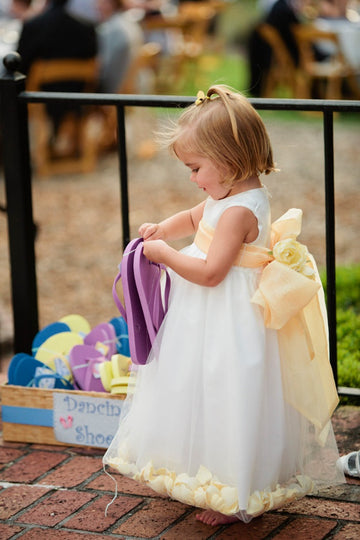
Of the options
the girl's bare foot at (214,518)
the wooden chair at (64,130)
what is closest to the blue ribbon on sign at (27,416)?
the girl's bare foot at (214,518)

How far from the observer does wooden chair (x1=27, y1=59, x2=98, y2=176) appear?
7354mm

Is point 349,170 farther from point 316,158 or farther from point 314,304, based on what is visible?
point 314,304

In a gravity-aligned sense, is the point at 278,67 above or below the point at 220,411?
above

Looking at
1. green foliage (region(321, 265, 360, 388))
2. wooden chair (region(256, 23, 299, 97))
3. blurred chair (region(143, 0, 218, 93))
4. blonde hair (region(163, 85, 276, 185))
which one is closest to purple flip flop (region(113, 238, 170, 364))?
blonde hair (region(163, 85, 276, 185))

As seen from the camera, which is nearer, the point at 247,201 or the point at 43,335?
the point at 247,201

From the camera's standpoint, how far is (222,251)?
2.16 metres

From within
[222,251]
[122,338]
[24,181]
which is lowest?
[122,338]

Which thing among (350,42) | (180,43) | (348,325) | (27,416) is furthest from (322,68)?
(27,416)

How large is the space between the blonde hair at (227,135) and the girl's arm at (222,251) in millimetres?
101

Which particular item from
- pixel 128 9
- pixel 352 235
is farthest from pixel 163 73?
pixel 352 235

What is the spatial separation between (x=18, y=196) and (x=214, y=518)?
1.30 metres

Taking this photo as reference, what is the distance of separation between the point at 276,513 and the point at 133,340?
0.64 m

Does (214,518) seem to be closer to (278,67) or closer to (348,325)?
(348,325)

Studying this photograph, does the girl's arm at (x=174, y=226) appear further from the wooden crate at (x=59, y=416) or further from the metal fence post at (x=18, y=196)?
the metal fence post at (x=18, y=196)
